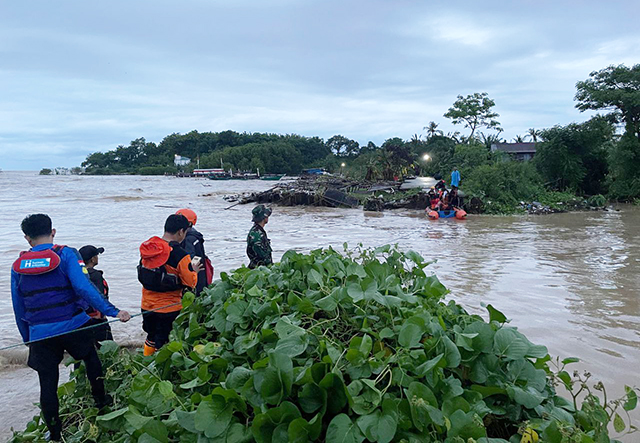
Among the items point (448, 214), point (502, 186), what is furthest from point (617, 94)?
point (448, 214)

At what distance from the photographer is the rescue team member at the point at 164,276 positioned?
3773 millimetres

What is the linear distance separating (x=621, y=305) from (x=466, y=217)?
13.3 metres

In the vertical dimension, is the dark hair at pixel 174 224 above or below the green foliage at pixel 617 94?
below

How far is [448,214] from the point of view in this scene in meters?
19.2

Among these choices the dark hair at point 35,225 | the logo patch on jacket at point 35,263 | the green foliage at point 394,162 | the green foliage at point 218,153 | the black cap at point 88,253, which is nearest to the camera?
the logo patch on jacket at point 35,263

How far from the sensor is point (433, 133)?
61062mm

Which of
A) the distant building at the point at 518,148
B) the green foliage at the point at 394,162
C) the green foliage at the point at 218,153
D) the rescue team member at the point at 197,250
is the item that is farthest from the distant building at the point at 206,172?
the rescue team member at the point at 197,250

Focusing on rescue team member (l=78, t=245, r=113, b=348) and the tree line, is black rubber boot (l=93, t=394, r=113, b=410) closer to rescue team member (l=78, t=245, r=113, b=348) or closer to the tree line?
rescue team member (l=78, t=245, r=113, b=348)

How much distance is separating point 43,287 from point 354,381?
9.28 ft

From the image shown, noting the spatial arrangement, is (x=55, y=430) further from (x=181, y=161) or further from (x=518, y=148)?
(x=181, y=161)

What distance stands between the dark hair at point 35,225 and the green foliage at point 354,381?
1.88m

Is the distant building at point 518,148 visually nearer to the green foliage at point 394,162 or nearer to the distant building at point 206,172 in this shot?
the green foliage at point 394,162

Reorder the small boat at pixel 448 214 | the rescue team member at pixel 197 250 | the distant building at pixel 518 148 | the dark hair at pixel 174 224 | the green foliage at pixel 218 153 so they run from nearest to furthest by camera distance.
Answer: the dark hair at pixel 174 224 → the rescue team member at pixel 197 250 → the small boat at pixel 448 214 → the distant building at pixel 518 148 → the green foliage at pixel 218 153

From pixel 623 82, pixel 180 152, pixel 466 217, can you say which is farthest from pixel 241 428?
pixel 180 152
